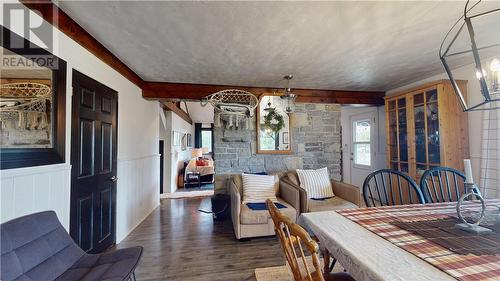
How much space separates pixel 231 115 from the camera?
3.55 m

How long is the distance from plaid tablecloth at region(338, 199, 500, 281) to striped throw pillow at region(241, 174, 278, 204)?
1689 millimetres

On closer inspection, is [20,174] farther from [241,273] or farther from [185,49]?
[241,273]

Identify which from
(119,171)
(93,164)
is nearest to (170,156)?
(119,171)

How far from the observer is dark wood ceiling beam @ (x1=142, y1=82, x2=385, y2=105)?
3.65m

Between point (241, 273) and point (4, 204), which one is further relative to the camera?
point (241, 273)

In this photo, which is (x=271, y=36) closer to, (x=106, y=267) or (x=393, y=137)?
(x=106, y=267)

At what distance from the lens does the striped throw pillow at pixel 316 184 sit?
3.24 metres

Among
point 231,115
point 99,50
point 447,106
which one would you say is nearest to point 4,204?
point 99,50

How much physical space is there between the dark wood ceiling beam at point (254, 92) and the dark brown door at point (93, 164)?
1.03 meters

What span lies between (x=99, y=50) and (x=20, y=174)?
1.49 metres

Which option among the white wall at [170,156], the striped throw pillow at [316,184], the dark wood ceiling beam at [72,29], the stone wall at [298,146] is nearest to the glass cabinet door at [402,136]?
the stone wall at [298,146]

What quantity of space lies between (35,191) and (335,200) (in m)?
3.25

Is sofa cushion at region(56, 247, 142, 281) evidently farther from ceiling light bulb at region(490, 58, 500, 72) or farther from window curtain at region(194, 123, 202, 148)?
window curtain at region(194, 123, 202, 148)

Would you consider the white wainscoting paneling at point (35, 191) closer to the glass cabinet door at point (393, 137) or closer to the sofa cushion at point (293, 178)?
the sofa cushion at point (293, 178)
